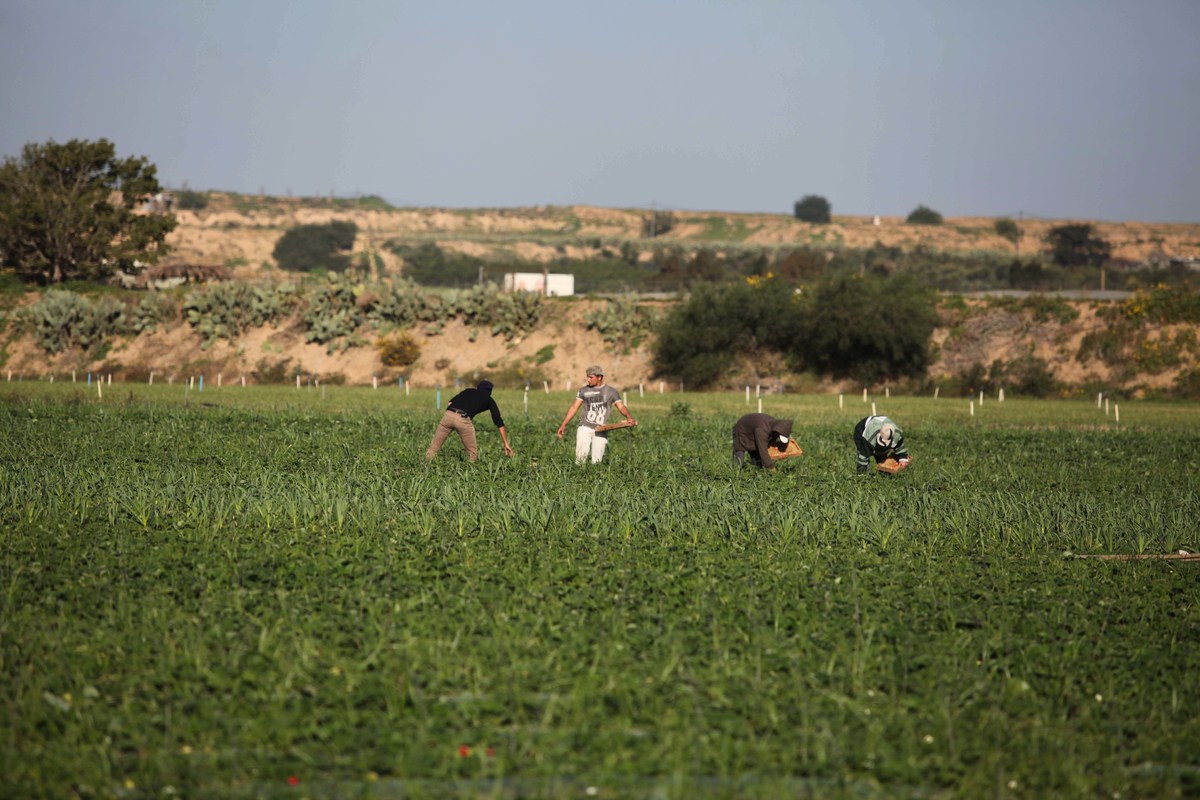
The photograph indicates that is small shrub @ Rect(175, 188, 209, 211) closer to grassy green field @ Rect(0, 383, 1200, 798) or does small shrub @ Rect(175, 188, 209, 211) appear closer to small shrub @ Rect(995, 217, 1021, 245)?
small shrub @ Rect(995, 217, 1021, 245)

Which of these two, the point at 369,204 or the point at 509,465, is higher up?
the point at 369,204

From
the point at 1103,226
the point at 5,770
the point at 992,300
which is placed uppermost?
the point at 1103,226

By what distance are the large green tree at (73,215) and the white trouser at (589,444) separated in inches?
2164

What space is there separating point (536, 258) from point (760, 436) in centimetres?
10166

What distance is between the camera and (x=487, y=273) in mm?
101625

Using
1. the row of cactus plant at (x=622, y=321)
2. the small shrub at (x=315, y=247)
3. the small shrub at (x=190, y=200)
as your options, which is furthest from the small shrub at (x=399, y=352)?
the small shrub at (x=190, y=200)

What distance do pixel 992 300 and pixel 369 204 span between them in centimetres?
11523

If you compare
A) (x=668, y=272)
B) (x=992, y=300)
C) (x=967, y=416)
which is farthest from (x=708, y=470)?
(x=668, y=272)

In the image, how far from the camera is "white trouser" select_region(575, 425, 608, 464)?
19922 mm

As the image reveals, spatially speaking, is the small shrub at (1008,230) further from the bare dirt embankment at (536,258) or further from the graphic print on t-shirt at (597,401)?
the graphic print on t-shirt at (597,401)

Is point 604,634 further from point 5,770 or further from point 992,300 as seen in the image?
point 992,300

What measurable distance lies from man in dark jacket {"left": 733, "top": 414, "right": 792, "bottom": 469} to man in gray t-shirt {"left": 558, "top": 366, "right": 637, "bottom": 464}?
170cm

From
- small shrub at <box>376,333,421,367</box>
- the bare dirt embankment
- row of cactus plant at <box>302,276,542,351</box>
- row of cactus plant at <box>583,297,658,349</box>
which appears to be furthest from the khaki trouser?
row of cactus plant at <box>302,276,542,351</box>

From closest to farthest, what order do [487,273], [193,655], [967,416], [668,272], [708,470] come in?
1. [193,655]
2. [708,470]
3. [967,416]
4. [668,272]
5. [487,273]
